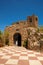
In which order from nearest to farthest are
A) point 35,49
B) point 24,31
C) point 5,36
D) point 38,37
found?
point 35,49 < point 38,37 < point 24,31 < point 5,36

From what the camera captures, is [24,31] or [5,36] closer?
[24,31]

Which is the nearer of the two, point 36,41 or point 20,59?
point 20,59

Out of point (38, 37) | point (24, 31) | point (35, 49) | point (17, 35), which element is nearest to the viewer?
point (35, 49)

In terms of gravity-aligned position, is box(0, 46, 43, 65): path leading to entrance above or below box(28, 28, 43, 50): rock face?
below

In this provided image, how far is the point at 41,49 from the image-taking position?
23.6 feet

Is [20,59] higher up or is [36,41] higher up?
[36,41]

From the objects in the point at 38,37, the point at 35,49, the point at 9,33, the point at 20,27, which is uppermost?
the point at 20,27

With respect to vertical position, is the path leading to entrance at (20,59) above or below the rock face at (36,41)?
below

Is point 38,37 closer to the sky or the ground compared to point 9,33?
closer to the ground

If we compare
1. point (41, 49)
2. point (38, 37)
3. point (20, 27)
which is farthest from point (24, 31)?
point (41, 49)

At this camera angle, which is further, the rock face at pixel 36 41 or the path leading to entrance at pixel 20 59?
the rock face at pixel 36 41

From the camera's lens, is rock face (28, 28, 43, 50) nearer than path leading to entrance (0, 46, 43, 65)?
No

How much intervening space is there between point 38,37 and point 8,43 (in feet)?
26.5

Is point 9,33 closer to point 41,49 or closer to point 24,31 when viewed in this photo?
point 24,31
